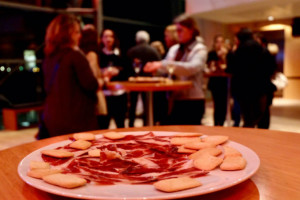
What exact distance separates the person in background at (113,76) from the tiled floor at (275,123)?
1.19m

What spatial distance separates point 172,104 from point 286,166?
2.18 m

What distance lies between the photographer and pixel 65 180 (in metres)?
0.49

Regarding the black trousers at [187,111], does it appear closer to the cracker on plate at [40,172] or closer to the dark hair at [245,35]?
the dark hair at [245,35]

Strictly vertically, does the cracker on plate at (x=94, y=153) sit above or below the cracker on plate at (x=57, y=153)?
below

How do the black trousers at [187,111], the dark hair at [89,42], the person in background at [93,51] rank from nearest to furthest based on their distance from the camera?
the black trousers at [187,111], the person in background at [93,51], the dark hair at [89,42]

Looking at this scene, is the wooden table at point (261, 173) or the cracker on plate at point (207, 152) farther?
the cracker on plate at point (207, 152)

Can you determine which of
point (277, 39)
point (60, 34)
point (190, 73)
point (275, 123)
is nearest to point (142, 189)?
point (60, 34)

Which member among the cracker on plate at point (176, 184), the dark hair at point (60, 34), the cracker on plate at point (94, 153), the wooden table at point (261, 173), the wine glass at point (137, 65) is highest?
the dark hair at point (60, 34)

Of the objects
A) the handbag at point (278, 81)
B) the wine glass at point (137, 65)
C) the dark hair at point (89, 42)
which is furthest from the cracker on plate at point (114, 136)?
the handbag at point (278, 81)

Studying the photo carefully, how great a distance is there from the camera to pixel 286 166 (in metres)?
0.64

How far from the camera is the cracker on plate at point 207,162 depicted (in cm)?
56

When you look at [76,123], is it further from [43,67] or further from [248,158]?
[248,158]

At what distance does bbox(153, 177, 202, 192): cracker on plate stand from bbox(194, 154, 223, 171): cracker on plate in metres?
0.07

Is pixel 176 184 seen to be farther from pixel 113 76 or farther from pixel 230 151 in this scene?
pixel 113 76
